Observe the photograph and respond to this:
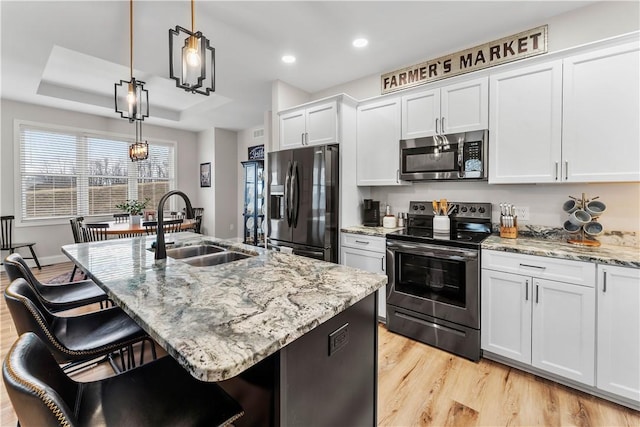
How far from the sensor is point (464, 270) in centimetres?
232

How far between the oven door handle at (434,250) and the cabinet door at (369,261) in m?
0.20

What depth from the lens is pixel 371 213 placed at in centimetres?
343

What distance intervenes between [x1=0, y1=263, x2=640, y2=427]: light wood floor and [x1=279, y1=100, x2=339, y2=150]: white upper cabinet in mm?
2256

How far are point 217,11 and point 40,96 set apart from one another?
4.04m

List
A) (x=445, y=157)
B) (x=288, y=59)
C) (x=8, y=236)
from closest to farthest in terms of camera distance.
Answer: (x=445, y=157) < (x=288, y=59) < (x=8, y=236)

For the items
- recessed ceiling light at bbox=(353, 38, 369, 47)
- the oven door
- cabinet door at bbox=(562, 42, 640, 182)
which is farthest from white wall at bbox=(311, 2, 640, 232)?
recessed ceiling light at bbox=(353, 38, 369, 47)

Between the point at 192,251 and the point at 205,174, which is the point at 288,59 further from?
the point at 205,174

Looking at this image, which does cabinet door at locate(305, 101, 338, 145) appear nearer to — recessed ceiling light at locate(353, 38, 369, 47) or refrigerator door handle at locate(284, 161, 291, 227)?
refrigerator door handle at locate(284, 161, 291, 227)

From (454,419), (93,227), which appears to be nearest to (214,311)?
(454,419)

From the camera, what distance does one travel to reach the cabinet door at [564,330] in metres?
1.88

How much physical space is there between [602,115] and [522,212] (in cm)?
90

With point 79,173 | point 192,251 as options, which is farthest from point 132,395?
point 79,173

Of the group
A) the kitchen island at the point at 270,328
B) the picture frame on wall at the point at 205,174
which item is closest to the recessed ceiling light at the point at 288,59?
the kitchen island at the point at 270,328

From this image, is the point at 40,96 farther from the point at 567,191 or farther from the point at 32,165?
the point at 567,191
